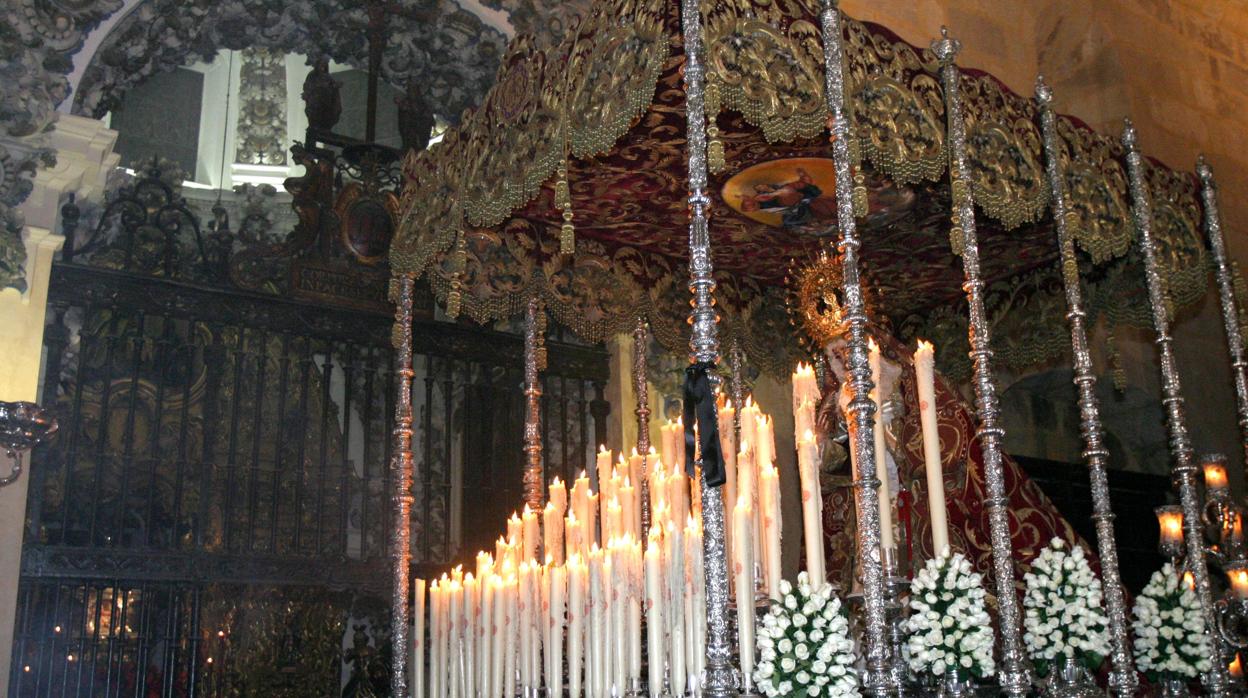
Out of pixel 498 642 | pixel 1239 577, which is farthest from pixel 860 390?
pixel 1239 577

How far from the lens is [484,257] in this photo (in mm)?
7828

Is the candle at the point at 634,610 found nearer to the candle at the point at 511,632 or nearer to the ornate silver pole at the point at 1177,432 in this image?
the candle at the point at 511,632

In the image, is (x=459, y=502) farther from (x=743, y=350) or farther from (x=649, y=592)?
(x=649, y=592)

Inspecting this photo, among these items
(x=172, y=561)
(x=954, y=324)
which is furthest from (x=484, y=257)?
(x=954, y=324)

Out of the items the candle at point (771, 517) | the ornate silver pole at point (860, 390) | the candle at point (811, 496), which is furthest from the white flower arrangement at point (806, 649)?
the candle at point (811, 496)

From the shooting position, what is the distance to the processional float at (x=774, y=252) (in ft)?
17.9

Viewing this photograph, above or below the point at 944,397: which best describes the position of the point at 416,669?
below

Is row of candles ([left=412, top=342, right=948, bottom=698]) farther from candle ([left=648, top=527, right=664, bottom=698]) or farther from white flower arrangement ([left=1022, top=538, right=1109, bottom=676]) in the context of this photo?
white flower arrangement ([left=1022, top=538, right=1109, bottom=676])

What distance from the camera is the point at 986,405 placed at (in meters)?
6.04

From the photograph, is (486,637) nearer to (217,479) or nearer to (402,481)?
(402,481)

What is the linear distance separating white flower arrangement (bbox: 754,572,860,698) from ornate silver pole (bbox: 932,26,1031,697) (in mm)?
1062

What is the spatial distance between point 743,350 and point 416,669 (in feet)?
10.5

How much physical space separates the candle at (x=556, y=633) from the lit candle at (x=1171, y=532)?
4.25 meters

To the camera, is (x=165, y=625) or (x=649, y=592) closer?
(x=649, y=592)
